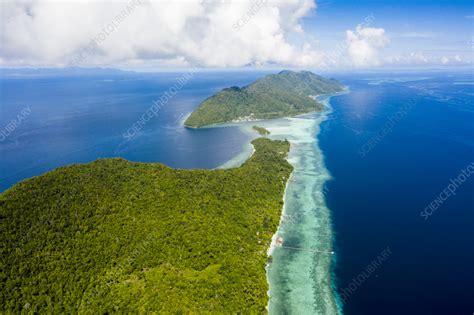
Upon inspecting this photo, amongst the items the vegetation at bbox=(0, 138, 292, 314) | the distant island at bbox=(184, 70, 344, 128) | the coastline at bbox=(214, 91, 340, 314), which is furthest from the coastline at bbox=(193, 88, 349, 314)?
the distant island at bbox=(184, 70, 344, 128)

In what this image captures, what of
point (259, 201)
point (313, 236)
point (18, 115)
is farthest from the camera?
point (18, 115)

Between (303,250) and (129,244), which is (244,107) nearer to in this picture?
(303,250)

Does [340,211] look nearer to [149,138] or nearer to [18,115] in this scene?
[149,138]

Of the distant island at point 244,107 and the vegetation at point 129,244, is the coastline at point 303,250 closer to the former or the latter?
the vegetation at point 129,244

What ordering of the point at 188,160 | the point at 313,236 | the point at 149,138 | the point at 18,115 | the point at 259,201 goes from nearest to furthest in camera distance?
the point at 313,236
the point at 259,201
the point at 188,160
the point at 149,138
the point at 18,115

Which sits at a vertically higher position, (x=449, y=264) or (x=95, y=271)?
(x=95, y=271)

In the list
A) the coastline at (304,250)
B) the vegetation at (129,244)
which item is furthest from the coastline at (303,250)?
the vegetation at (129,244)

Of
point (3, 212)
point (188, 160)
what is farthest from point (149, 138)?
point (3, 212)

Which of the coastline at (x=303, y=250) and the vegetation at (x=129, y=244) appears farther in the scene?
the coastline at (x=303, y=250)
